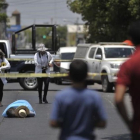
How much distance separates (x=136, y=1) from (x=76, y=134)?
93.1 ft

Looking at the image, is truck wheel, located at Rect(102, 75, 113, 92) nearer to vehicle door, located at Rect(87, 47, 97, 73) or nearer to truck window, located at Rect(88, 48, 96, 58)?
vehicle door, located at Rect(87, 47, 97, 73)

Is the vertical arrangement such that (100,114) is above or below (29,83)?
above

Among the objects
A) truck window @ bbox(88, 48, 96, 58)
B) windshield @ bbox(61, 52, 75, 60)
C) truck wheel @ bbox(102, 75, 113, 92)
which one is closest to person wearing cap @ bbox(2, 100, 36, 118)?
truck wheel @ bbox(102, 75, 113, 92)

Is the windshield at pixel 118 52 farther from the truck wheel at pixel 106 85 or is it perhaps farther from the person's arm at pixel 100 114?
the person's arm at pixel 100 114

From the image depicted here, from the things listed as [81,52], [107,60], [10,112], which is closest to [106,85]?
[107,60]

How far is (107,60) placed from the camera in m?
20.3

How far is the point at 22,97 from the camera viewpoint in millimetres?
17828

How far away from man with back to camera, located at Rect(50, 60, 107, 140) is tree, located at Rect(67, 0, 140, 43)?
28.2m

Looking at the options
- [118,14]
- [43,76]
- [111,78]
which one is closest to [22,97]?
[43,76]

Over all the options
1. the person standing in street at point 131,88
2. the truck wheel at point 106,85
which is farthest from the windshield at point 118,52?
the person standing in street at point 131,88

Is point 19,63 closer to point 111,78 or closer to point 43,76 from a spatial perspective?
point 111,78

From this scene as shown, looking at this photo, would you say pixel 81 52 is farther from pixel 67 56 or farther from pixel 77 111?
pixel 77 111

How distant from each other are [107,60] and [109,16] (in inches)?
638

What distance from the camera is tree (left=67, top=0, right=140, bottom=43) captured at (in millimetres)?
34312
